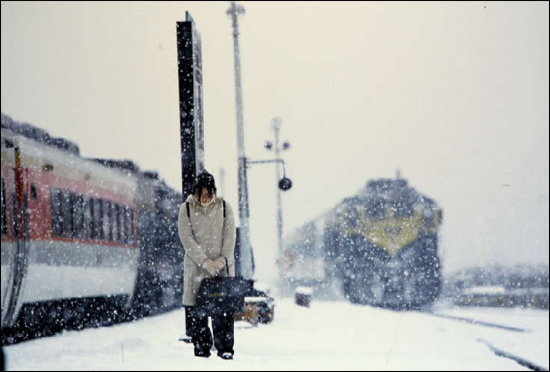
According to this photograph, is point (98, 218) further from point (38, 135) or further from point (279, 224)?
point (279, 224)

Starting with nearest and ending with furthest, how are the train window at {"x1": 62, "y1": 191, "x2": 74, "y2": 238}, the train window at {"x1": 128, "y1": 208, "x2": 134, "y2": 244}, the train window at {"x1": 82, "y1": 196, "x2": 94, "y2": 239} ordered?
the train window at {"x1": 62, "y1": 191, "x2": 74, "y2": 238}, the train window at {"x1": 82, "y1": 196, "x2": 94, "y2": 239}, the train window at {"x1": 128, "y1": 208, "x2": 134, "y2": 244}

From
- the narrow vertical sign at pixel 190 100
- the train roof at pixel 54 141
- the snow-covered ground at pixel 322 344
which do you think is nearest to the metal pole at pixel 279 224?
the snow-covered ground at pixel 322 344

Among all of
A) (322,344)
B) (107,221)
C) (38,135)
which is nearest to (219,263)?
(322,344)

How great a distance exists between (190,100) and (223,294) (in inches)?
44.2

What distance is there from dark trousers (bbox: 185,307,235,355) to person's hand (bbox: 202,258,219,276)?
24cm

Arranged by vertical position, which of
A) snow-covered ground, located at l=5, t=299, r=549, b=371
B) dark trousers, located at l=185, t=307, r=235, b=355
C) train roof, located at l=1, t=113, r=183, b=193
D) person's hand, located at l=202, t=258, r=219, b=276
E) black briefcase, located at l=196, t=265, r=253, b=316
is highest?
train roof, located at l=1, t=113, r=183, b=193

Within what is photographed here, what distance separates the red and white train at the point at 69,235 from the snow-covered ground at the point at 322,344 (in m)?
0.56

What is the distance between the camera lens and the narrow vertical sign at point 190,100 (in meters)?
3.85

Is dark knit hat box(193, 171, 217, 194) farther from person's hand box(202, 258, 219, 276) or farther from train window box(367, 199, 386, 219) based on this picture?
train window box(367, 199, 386, 219)

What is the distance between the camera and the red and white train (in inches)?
368

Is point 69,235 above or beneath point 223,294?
above

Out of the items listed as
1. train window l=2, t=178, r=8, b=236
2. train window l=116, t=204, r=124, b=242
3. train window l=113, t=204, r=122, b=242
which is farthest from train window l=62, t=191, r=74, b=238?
train window l=116, t=204, r=124, b=242

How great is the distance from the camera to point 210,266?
354 centimetres

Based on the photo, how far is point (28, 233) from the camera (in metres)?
9.55
